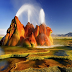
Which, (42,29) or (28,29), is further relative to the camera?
(28,29)

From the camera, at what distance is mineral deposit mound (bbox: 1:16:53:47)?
1053 centimetres

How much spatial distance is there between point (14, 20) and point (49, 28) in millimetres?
6639

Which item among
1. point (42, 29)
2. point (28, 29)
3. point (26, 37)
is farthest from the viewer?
point (28, 29)

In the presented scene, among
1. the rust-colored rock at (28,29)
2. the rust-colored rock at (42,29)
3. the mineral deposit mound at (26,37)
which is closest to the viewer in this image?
the mineral deposit mound at (26,37)

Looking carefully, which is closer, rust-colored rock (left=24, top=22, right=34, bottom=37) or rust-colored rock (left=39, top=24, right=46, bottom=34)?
rust-colored rock (left=39, top=24, right=46, bottom=34)

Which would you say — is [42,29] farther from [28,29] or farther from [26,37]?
[26,37]

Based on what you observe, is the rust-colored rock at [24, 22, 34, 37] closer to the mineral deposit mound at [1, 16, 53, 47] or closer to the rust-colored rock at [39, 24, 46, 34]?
the mineral deposit mound at [1, 16, 53, 47]

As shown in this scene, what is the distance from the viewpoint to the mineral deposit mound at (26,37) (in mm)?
10527

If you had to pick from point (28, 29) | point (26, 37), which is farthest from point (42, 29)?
point (26, 37)

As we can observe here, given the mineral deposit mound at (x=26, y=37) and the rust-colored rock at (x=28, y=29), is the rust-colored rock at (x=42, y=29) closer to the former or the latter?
the mineral deposit mound at (x=26, y=37)

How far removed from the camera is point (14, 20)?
1305 cm

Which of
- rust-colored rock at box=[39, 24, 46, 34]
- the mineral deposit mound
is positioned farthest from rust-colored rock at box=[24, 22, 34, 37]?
rust-colored rock at box=[39, 24, 46, 34]

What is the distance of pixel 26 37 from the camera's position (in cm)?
1232

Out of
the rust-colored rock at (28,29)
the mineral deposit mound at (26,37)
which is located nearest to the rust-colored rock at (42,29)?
the mineral deposit mound at (26,37)
